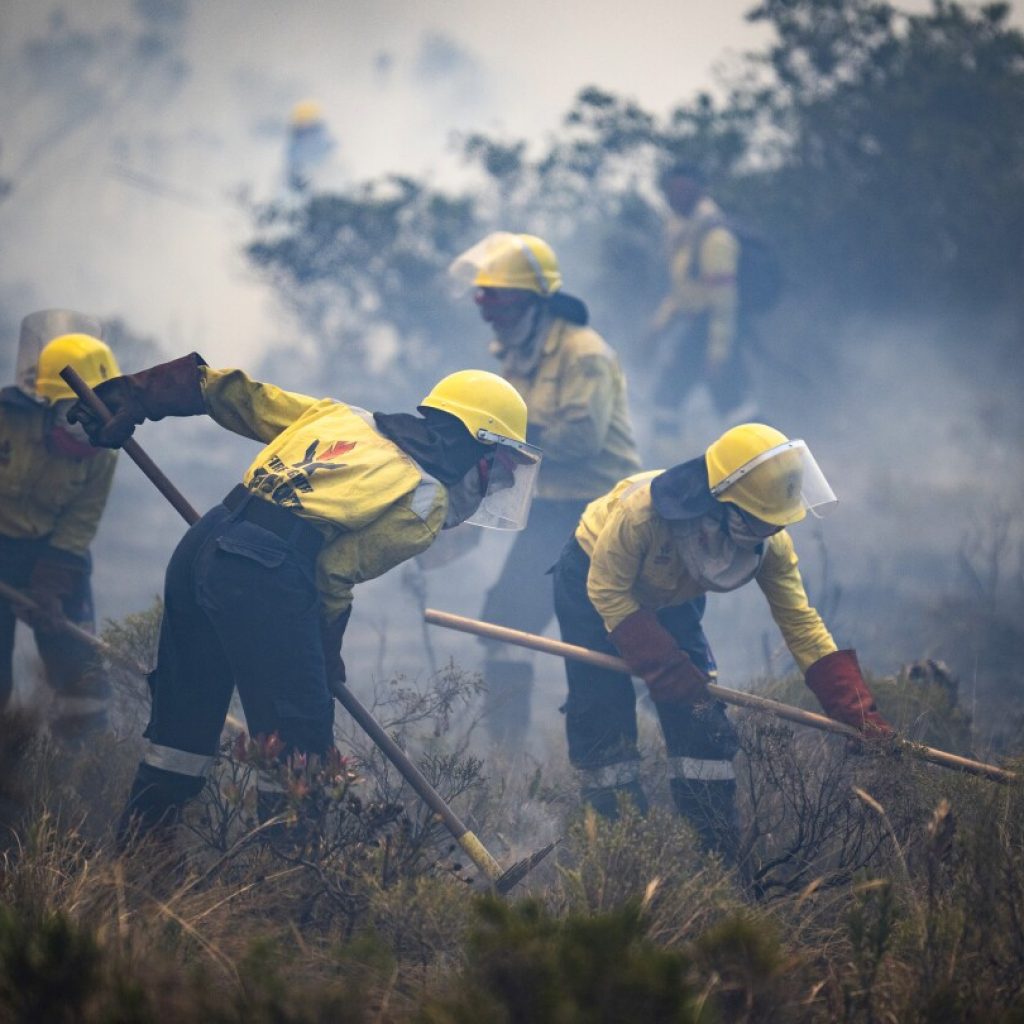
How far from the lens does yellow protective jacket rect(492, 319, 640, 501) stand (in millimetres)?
5859

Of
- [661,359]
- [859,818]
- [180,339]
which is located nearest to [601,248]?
[661,359]

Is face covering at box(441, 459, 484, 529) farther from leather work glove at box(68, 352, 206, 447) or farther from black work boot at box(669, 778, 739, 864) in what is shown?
black work boot at box(669, 778, 739, 864)

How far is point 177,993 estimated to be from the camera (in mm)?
2314

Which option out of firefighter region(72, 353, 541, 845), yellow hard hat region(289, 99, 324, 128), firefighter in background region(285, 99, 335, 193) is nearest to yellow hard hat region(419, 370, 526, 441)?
firefighter region(72, 353, 541, 845)

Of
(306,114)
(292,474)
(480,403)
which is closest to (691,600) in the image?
(480,403)

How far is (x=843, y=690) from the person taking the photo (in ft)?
14.1

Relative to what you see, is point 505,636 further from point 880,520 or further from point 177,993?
point 880,520

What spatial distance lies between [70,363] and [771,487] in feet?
10.4

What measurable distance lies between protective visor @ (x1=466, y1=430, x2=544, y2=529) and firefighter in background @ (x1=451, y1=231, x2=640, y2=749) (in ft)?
5.57

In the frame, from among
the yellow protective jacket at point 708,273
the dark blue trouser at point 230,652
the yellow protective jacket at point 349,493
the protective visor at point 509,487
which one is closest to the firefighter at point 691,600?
the protective visor at point 509,487

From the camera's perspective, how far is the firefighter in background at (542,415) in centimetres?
588

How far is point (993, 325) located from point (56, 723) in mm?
9763

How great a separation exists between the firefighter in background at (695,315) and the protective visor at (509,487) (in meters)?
5.64

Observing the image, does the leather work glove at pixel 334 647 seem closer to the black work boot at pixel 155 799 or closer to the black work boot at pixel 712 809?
the black work boot at pixel 155 799
